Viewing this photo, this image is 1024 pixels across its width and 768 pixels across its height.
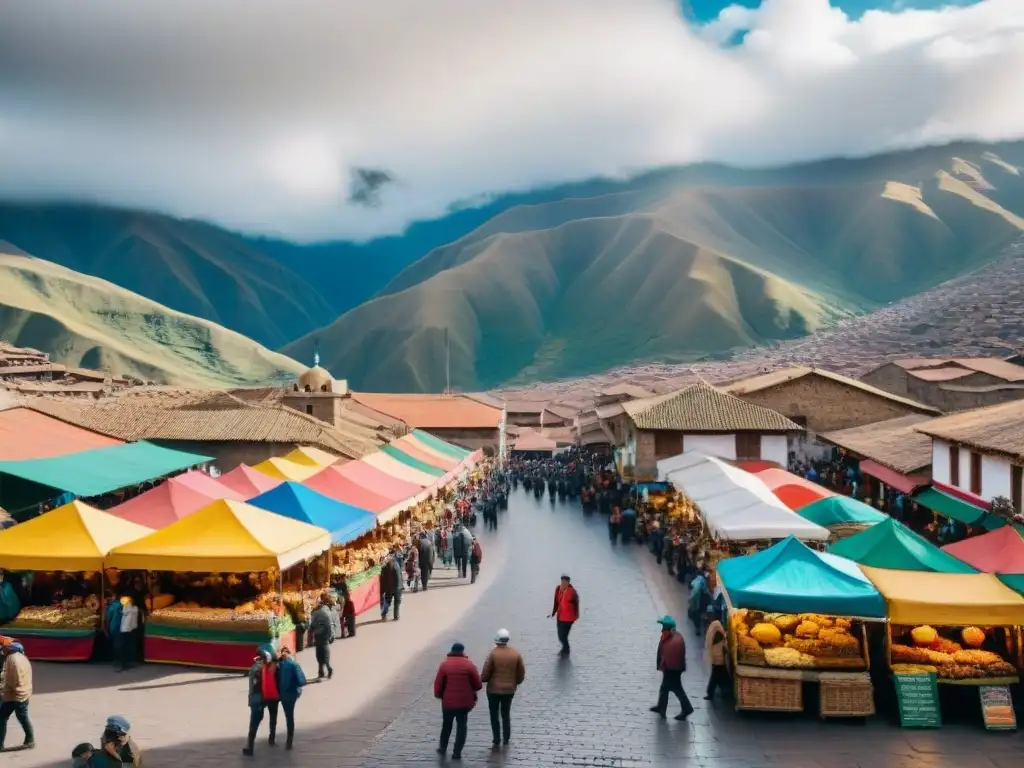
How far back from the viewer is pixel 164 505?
18.8 m

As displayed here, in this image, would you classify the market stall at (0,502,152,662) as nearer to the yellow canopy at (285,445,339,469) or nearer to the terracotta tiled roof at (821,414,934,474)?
the yellow canopy at (285,445,339,469)

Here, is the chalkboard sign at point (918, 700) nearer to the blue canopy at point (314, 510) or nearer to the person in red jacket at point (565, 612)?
the person in red jacket at point (565, 612)

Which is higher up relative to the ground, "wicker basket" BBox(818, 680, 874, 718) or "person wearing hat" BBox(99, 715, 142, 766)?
"person wearing hat" BBox(99, 715, 142, 766)

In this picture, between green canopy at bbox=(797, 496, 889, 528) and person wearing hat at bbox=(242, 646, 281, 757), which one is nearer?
person wearing hat at bbox=(242, 646, 281, 757)

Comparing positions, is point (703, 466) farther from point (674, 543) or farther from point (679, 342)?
point (679, 342)

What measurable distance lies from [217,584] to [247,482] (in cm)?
673

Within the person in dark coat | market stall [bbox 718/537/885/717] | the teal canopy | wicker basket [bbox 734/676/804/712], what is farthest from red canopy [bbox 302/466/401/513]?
the teal canopy

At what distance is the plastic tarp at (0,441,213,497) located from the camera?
23.2 m

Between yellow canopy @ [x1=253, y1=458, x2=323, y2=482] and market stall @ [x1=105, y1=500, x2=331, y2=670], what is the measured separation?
324 inches

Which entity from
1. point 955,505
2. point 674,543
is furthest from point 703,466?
point 955,505

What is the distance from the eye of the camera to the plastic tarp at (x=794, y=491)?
72.1 feet

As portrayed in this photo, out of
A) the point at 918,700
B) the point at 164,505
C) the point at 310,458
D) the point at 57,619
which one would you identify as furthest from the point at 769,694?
the point at 310,458

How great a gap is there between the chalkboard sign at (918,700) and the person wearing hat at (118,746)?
8709 mm

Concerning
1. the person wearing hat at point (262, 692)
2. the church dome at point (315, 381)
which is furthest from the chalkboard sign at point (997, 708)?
the church dome at point (315, 381)
